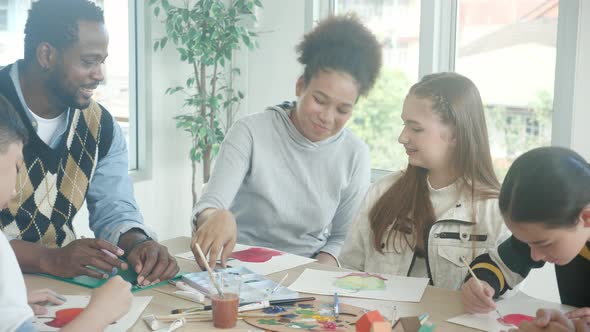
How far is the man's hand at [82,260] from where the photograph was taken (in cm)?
167

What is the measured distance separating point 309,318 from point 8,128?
722mm

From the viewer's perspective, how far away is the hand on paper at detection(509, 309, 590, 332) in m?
1.38

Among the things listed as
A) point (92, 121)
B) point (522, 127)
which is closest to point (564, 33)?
point (522, 127)

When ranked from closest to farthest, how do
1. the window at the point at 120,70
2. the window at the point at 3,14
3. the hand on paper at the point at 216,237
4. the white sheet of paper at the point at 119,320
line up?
the white sheet of paper at the point at 119,320 → the hand on paper at the point at 216,237 → the window at the point at 3,14 → the window at the point at 120,70

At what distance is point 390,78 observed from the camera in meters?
4.18

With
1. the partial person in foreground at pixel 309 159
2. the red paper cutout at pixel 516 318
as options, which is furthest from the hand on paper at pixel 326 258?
the red paper cutout at pixel 516 318

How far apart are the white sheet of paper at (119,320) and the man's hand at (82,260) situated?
0.13 metres

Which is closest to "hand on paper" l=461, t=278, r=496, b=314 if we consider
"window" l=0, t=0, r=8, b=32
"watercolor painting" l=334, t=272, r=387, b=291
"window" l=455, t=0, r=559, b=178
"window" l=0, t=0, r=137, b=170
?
"watercolor painting" l=334, t=272, r=387, b=291

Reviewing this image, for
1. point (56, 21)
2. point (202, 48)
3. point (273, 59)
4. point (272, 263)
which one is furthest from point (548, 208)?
point (273, 59)

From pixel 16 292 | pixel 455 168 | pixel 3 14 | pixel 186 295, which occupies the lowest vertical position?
pixel 186 295

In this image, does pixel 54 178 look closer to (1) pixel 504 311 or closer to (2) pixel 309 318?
(2) pixel 309 318

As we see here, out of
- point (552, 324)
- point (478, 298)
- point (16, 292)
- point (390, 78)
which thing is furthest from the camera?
point (390, 78)

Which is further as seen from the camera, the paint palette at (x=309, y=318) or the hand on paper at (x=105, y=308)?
the paint palette at (x=309, y=318)

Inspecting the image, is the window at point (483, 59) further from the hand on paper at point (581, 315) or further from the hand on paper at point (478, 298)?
the hand on paper at point (581, 315)
